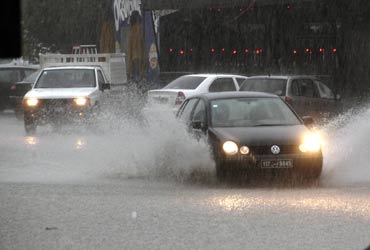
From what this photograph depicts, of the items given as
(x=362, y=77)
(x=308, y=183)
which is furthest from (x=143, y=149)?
(x=362, y=77)

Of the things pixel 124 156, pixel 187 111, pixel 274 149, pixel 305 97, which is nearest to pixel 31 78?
pixel 305 97

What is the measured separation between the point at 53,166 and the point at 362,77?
22.1 m

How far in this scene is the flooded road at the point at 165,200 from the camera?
888 centimetres

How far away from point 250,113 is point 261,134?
1.10 m

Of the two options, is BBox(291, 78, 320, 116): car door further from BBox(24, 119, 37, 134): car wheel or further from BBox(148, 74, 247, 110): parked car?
BBox(24, 119, 37, 134): car wheel

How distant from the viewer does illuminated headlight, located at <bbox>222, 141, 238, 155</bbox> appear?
12.5 metres

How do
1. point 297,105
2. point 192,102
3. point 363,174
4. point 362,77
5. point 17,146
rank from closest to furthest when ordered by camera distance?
point 363,174 → point 192,102 → point 17,146 → point 297,105 → point 362,77

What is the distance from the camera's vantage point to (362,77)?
1388 inches

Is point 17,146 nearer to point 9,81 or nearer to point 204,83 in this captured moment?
point 204,83

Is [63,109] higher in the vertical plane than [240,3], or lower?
lower

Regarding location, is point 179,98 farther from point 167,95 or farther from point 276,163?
point 276,163

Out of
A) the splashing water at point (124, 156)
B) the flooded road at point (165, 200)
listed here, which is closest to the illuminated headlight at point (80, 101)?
the splashing water at point (124, 156)

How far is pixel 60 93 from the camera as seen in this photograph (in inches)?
883

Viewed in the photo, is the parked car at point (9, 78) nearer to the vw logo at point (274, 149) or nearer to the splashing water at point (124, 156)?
the splashing water at point (124, 156)
